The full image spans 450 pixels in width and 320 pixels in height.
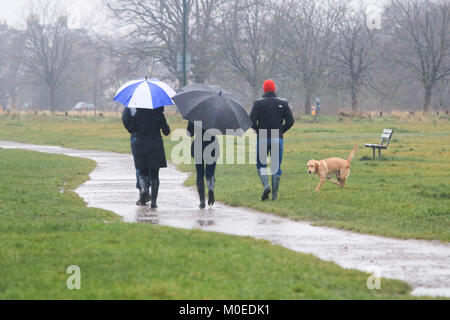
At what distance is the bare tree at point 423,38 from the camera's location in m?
60.5

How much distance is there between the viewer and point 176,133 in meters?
33.8

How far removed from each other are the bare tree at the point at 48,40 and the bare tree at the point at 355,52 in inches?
1128

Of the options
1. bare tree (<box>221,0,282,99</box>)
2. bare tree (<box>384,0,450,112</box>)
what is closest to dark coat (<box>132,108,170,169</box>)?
bare tree (<box>221,0,282,99</box>)

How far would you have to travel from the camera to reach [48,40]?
76.1m

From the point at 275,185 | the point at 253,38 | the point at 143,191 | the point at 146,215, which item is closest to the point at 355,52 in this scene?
the point at 253,38

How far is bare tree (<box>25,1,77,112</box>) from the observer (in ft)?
242

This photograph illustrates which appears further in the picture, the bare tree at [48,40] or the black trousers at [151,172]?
the bare tree at [48,40]

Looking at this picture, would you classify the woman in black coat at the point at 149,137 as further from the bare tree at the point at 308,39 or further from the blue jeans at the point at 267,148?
the bare tree at the point at 308,39

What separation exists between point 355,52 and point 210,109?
5263cm

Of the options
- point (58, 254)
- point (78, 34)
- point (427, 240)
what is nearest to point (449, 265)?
point (427, 240)

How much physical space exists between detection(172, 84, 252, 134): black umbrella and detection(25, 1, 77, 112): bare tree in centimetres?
6443

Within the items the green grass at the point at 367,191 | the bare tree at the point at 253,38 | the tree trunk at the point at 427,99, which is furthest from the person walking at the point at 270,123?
the tree trunk at the point at 427,99
